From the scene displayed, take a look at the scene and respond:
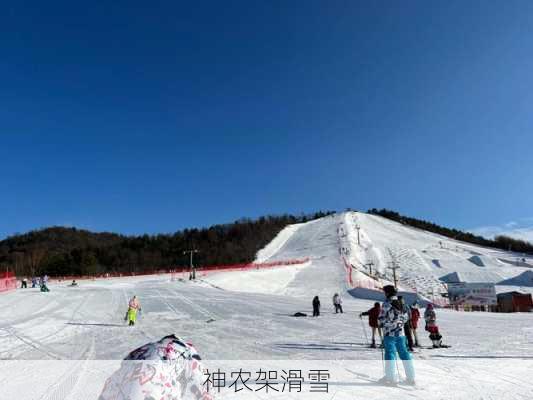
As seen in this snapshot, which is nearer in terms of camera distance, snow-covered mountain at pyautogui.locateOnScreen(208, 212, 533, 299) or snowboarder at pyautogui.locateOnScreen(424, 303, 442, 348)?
snowboarder at pyautogui.locateOnScreen(424, 303, 442, 348)

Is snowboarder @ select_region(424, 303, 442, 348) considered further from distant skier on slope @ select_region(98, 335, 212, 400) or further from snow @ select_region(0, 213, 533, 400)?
distant skier on slope @ select_region(98, 335, 212, 400)

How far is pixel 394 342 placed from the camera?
6352 millimetres

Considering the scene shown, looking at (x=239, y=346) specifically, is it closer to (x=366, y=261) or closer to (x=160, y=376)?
(x=160, y=376)

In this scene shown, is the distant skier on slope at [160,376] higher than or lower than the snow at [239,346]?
higher

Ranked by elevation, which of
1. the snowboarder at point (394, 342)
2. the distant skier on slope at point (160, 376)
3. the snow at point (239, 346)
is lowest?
the snow at point (239, 346)

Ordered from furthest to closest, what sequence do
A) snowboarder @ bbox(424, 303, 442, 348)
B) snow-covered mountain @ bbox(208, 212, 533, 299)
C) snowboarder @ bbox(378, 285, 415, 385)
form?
snow-covered mountain @ bbox(208, 212, 533, 299)
snowboarder @ bbox(424, 303, 442, 348)
snowboarder @ bbox(378, 285, 415, 385)

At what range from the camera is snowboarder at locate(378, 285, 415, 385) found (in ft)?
20.7

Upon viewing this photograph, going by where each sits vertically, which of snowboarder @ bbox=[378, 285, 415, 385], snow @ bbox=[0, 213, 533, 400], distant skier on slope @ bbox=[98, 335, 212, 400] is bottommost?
snow @ bbox=[0, 213, 533, 400]

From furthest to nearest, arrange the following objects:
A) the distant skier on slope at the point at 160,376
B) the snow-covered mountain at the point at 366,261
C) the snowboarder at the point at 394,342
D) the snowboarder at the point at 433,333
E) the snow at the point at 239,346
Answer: the snow-covered mountain at the point at 366,261, the snowboarder at the point at 433,333, the snow at the point at 239,346, the snowboarder at the point at 394,342, the distant skier on slope at the point at 160,376

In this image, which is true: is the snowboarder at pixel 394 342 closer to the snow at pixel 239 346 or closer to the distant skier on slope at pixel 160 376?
the snow at pixel 239 346

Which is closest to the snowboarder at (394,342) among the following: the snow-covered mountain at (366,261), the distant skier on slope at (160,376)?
the distant skier on slope at (160,376)

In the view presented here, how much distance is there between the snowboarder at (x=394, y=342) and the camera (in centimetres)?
631

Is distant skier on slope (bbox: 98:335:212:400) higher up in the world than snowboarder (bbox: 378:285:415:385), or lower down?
higher up

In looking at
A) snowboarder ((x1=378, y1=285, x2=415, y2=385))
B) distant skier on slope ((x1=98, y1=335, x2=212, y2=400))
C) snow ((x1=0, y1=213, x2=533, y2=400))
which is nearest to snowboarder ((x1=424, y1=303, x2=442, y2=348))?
snow ((x1=0, y1=213, x2=533, y2=400))
